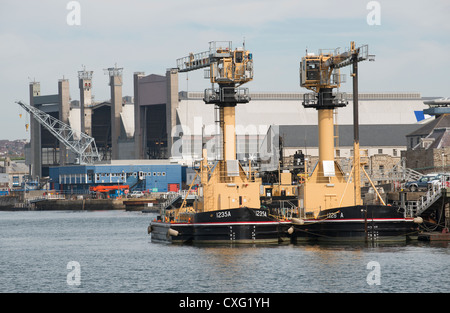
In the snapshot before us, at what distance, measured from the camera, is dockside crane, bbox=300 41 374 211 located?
201ft

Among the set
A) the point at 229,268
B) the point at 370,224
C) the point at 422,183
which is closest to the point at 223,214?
the point at 370,224

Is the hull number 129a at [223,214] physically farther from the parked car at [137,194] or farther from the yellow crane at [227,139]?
the parked car at [137,194]

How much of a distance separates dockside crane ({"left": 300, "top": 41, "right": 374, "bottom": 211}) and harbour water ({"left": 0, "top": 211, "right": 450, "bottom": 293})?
475cm

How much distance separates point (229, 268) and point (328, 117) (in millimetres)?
20213

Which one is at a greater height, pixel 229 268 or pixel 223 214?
pixel 223 214

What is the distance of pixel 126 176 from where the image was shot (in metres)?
174

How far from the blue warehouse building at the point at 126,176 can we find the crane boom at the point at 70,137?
7.04 meters

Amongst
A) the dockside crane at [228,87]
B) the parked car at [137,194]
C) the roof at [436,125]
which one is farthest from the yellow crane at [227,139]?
the parked car at [137,194]

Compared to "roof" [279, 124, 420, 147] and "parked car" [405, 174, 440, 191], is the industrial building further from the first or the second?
"parked car" [405, 174, 440, 191]

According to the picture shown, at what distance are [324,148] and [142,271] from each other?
2041cm

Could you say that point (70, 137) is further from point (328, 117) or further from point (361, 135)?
point (328, 117)

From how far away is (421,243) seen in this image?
57375 mm

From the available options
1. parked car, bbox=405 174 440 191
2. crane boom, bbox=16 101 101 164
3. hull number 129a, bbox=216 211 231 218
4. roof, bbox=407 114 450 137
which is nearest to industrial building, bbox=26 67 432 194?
crane boom, bbox=16 101 101 164

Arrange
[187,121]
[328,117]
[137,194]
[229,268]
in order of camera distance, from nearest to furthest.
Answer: [229,268]
[328,117]
[187,121]
[137,194]
